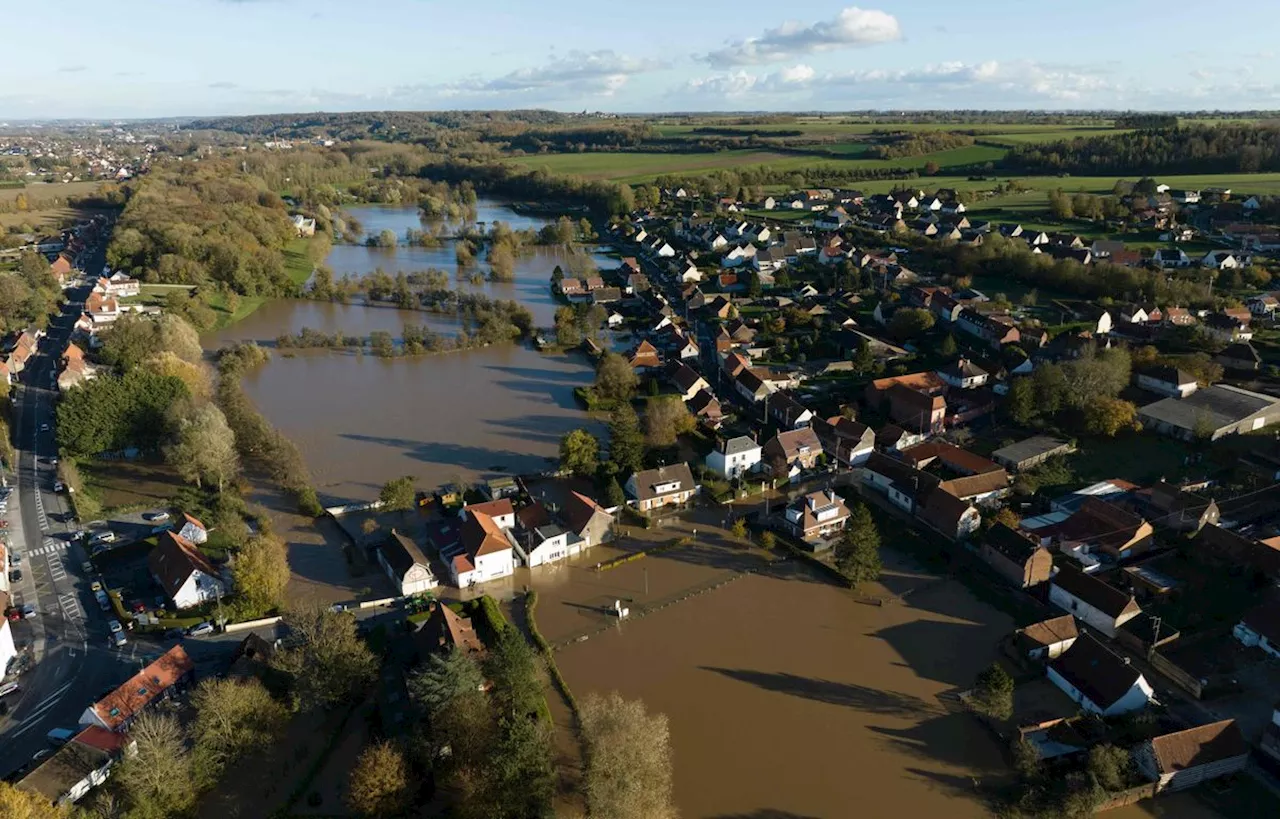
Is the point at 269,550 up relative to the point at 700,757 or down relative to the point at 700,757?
up

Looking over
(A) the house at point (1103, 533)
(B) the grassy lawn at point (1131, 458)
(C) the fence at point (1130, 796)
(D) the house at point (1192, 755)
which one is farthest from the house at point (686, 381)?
(C) the fence at point (1130, 796)

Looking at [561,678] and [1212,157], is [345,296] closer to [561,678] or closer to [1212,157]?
[561,678]

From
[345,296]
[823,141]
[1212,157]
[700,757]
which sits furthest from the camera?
[823,141]

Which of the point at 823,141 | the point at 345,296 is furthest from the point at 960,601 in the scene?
the point at 823,141

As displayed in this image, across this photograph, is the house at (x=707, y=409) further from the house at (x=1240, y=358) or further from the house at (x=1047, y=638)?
the house at (x=1240, y=358)

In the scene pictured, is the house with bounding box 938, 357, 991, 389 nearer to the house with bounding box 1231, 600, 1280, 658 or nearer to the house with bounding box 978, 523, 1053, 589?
the house with bounding box 978, 523, 1053, 589

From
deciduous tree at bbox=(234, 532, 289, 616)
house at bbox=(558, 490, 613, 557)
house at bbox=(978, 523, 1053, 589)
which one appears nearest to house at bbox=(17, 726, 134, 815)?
deciduous tree at bbox=(234, 532, 289, 616)
